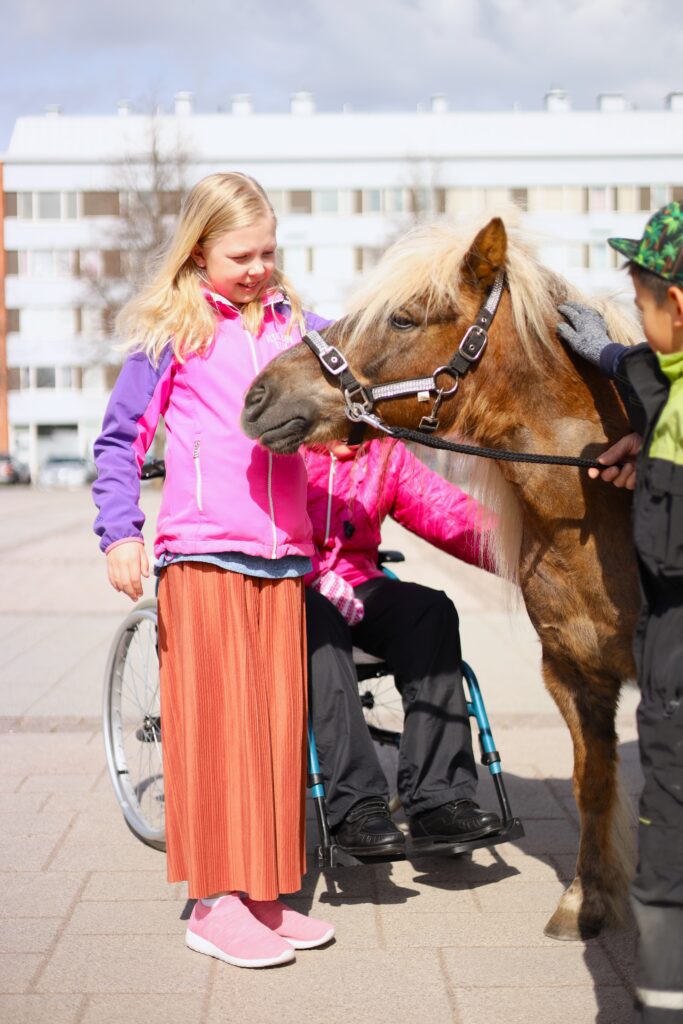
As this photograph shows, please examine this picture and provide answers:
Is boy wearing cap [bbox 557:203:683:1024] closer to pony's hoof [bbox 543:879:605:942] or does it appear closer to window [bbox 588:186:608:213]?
pony's hoof [bbox 543:879:605:942]

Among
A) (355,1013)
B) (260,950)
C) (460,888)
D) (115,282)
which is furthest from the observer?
(115,282)

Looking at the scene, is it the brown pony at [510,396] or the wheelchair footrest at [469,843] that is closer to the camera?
the brown pony at [510,396]

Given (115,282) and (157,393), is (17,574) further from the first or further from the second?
(115,282)

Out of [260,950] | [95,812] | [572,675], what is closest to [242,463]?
[572,675]

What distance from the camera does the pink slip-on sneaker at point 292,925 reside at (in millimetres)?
3182

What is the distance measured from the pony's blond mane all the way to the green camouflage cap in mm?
668

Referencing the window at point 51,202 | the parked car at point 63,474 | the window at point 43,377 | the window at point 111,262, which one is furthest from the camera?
Result: the window at point 51,202

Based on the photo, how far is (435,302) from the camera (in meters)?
2.82

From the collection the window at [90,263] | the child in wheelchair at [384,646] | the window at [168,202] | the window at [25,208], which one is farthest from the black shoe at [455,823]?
the window at [25,208]

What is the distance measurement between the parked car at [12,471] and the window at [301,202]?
15.9 metres

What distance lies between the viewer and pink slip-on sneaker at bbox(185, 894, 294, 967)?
10.0 feet

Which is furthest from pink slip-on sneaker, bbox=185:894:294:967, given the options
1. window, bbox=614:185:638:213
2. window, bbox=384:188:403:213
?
window, bbox=614:185:638:213

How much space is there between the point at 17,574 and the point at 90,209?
4349cm

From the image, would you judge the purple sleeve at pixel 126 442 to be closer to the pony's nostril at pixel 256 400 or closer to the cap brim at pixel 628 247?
the pony's nostril at pixel 256 400
